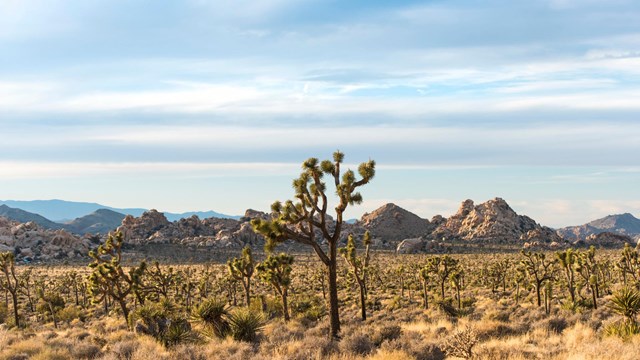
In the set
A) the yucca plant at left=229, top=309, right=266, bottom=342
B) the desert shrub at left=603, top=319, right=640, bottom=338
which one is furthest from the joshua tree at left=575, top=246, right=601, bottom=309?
the yucca plant at left=229, top=309, right=266, bottom=342

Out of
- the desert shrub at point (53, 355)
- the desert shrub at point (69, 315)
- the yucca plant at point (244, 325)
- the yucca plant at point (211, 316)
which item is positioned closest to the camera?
the desert shrub at point (53, 355)

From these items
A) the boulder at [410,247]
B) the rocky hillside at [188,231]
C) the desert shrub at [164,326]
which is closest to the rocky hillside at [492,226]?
the boulder at [410,247]

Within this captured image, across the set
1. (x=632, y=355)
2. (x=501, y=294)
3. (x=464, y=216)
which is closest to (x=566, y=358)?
(x=632, y=355)

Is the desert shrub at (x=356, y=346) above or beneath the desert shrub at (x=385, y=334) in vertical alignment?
above

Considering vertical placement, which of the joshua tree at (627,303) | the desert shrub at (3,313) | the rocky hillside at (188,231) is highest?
the rocky hillside at (188,231)

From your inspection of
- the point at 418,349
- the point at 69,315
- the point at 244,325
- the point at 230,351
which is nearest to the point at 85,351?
the point at 244,325

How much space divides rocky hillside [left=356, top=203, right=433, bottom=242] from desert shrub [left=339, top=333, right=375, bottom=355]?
13686 cm

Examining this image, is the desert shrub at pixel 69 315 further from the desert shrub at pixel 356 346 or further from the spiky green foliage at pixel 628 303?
the spiky green foliage at pixel 628 303

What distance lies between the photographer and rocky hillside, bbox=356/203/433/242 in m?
155

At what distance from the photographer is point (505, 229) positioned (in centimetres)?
13700

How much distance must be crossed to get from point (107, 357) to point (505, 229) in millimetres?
136394

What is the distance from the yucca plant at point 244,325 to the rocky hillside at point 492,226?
12143cm

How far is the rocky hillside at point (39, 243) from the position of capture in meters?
107

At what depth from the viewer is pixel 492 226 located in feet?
452
